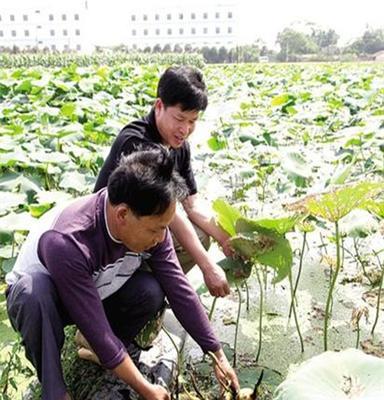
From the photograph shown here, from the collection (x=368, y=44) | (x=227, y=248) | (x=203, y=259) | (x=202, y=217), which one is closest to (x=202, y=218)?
(x=202, y=217)

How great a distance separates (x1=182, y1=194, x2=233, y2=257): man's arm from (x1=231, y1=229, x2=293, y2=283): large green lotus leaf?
264 mm

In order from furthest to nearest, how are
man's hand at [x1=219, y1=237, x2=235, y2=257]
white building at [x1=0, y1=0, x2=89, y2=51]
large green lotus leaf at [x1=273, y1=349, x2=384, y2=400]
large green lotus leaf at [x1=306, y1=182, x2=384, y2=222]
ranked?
white building at [x1=0, y1=0, x2=89, y2=51], man's hand at [x1=219, y1=237, x2=235, y2=257], large green lotus leaf at [x1=306, y1=182, x2=384, y2=222], large green lotus leaf at [x1=273, y1=349, x2=384, y2=400]

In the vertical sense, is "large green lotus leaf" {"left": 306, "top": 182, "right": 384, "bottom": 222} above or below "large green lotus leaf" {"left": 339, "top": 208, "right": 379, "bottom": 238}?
above

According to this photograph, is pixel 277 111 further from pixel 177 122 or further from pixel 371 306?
pixel 177 122

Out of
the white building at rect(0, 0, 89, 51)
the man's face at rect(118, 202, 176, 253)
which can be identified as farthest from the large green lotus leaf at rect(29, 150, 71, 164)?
the white building at rect(0, 0, 89, 51)

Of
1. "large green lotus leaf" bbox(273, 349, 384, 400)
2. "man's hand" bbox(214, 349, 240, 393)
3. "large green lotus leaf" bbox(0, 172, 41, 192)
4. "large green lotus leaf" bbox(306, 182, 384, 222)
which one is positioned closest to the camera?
"large green lotus leaf" bbox(273, 349, 384, 400)

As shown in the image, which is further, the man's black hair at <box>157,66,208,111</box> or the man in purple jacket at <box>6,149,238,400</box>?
the man's black hair at <box>157,66,208,111</box>

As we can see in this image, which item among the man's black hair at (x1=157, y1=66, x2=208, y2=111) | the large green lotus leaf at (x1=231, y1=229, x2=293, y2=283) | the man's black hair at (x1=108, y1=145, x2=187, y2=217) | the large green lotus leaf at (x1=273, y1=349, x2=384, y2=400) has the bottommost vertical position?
the large green lotus leaf at (x1=231, y1=229, x2=293, y2=283)

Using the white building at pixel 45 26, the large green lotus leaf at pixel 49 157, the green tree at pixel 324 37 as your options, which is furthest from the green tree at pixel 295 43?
the large green lotus leaf at pixel 49 157

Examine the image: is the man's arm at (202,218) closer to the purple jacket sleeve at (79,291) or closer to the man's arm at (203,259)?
the man's arm at (203,259)

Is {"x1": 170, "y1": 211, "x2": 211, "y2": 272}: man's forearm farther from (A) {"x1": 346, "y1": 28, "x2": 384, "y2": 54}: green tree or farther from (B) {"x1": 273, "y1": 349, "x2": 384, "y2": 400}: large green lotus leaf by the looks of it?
(A) {"x1": 346, "y1": 28, "x2": 384, "y2": 54}: green tree

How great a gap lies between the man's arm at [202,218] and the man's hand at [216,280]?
0.74 feet

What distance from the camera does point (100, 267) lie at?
162 cm

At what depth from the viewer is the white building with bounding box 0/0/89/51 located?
6950 cm
